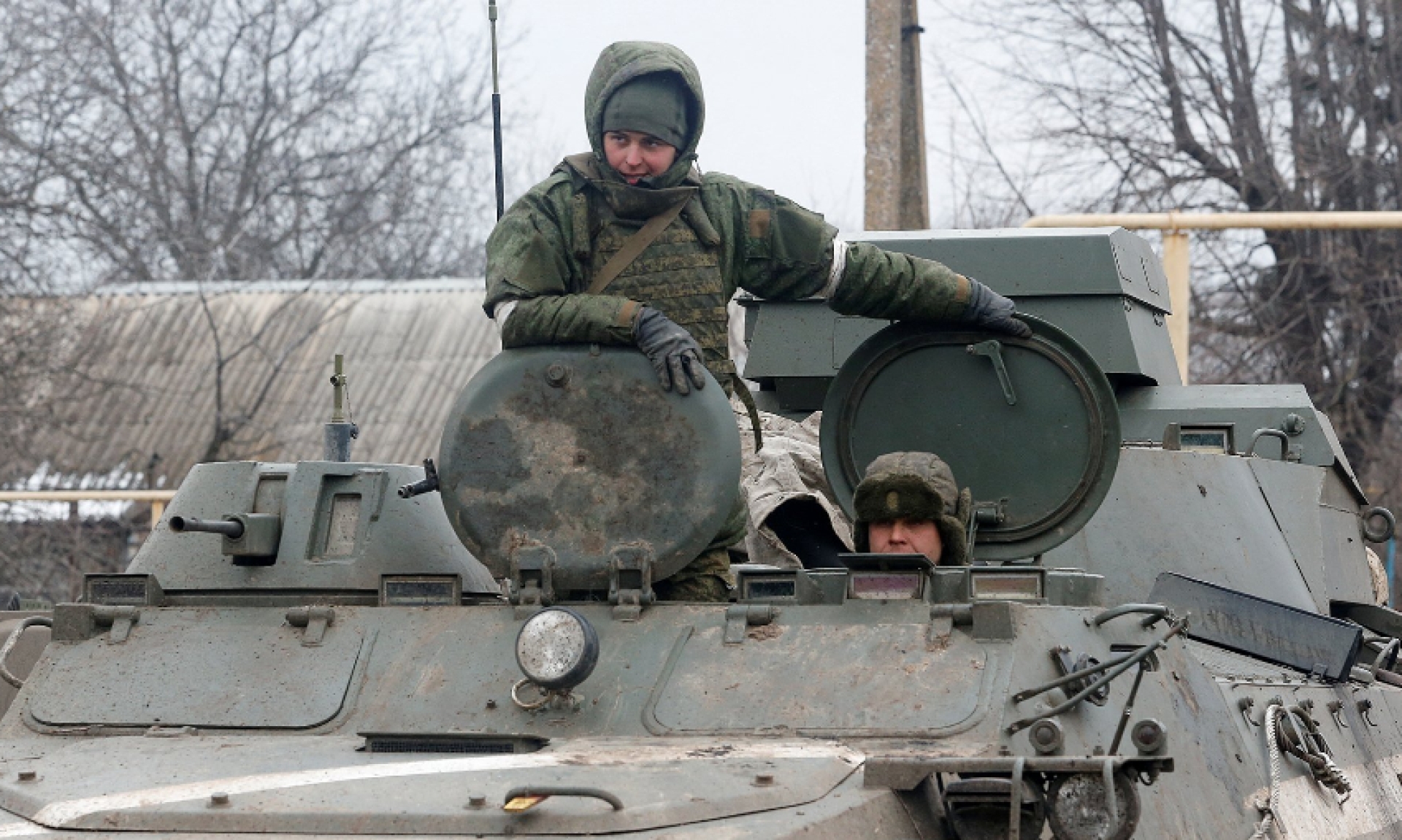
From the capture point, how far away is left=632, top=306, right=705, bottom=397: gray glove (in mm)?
5832

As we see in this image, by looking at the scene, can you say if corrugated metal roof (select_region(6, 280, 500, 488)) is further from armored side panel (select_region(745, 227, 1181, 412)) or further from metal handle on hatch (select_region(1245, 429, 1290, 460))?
metal handle on hatch (select_region(1245, 429, 1290, 460))

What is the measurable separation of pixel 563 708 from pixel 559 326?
42.5 inches

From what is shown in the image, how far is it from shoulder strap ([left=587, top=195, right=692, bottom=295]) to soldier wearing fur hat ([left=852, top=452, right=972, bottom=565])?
2.91ft

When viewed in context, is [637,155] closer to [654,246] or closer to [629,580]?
[654,246]

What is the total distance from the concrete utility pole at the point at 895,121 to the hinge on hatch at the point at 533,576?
8560 millimetres

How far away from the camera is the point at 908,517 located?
608cm

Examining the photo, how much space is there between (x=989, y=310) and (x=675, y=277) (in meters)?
1.01

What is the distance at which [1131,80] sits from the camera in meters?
20.9

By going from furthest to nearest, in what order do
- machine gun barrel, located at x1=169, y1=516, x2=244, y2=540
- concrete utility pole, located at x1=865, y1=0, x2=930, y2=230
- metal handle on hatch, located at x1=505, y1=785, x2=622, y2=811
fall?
concrete utility pole, located at x1=865, y1=0, x2=930, y2=230 < machine gun barrel, located at x1=169, y1=516, x2=244, y2=540 < metal handle on hatch, located at x1=505, y1=785, x2=622, y2=811

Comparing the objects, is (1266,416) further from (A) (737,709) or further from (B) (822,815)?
(B) (822,815)

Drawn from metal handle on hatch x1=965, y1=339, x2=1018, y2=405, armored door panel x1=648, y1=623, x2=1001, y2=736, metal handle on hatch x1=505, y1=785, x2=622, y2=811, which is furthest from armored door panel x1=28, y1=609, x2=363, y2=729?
metal handle on hatch x1=965, y1=339, x2=1018, y2=405

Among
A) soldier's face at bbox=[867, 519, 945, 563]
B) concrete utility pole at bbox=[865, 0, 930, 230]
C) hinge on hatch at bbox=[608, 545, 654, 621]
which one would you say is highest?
concrete utility pole at bbox=[865, 0, 930, 230]

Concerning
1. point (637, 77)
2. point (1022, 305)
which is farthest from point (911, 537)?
point (1022, 305)

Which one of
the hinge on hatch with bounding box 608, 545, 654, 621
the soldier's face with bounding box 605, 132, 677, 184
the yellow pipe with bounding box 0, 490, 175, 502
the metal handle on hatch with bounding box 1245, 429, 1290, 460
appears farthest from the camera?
the yellow pipe with bounding box 0, 490, 175, 502
